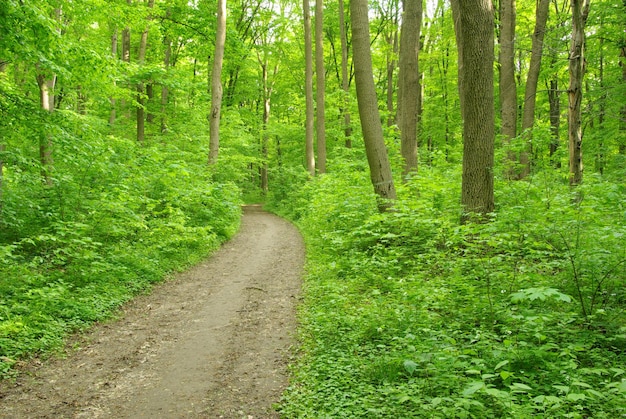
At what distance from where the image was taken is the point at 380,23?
26.4m

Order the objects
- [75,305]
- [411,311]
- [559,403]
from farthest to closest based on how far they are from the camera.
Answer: [75,305] < [411,311] < [559,403]

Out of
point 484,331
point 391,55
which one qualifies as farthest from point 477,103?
point 391,55

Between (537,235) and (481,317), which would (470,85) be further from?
(481,317)

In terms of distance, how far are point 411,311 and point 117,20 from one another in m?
11.8

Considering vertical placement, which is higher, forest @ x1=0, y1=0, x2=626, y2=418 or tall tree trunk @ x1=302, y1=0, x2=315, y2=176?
tall tree trunk @ x1=302, y1=0, x2=315, y2=176

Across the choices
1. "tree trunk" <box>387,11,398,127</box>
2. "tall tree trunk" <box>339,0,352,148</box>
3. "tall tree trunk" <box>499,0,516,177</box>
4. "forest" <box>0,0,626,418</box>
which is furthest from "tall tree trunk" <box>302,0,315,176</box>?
"tall tree trunk" <box>499,0,516,177</box>

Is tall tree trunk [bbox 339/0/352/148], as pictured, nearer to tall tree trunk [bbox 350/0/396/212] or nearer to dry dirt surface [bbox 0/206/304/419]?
tall tree trunk [bbox 350/0/396/212]

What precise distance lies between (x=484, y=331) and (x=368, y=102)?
254 inches

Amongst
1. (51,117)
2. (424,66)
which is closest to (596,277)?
(51,117)

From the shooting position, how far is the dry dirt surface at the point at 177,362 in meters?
4.12

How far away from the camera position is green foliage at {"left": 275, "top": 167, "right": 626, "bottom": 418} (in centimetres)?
327

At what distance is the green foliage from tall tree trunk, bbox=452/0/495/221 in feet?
1.80

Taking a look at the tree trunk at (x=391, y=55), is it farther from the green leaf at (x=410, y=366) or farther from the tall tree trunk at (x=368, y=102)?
the green leaf at (x=410, y=366)

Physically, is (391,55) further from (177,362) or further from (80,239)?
(177,362)
